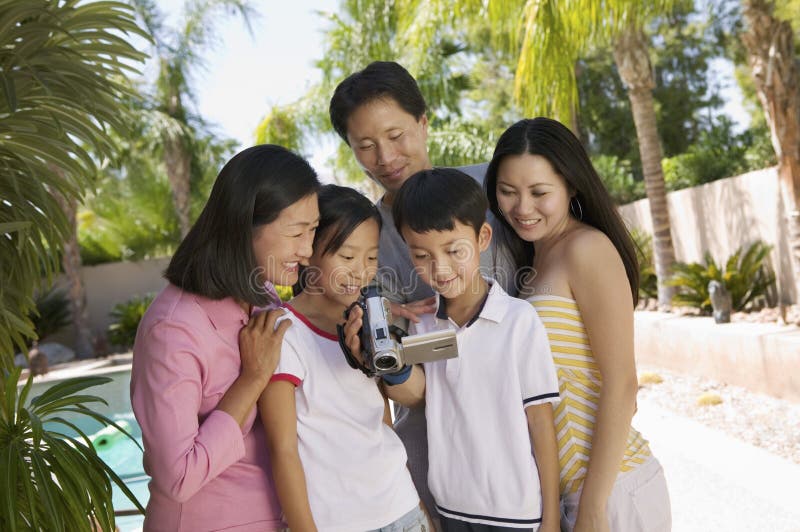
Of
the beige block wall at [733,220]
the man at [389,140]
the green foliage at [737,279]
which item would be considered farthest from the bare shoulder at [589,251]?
the green foliage at [737,279]

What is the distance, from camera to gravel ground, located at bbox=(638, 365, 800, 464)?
5.09 meters

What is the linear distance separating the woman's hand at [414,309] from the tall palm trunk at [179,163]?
51.9 feet

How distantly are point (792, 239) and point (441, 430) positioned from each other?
21.0ft

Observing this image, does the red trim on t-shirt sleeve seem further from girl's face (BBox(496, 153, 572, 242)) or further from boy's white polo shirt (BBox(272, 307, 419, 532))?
girl's face (BBox(496, 153, 572, 242))

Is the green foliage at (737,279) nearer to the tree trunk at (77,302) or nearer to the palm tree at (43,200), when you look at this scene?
the palm tree at (43,200)

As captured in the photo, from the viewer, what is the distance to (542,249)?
2.17 metres

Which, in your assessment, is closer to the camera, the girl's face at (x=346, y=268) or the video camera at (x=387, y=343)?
the video camera at (x=387, y=343)

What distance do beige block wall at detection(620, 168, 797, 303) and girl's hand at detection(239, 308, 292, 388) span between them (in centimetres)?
611

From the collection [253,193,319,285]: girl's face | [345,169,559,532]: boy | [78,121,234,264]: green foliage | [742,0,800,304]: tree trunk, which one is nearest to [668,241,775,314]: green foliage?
[742,0,800,304]: tree trunk

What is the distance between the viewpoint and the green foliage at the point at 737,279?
8438 mm

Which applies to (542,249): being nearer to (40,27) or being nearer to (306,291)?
(306,291)

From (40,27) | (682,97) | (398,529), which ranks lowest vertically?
(398,529)

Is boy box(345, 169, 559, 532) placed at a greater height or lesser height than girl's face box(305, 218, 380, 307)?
lesser

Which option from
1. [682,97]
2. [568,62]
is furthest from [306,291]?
[682,97]
